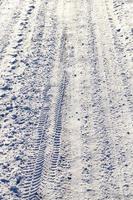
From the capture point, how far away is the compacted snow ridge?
711 centimetres

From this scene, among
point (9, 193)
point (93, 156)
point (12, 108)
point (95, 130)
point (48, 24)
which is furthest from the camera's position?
point (48, 24)

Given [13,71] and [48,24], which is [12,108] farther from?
[48,24]

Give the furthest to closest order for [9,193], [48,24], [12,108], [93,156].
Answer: [48,24] < [12,108] < [93,156] < [9,193]

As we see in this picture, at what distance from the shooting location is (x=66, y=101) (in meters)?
8.75

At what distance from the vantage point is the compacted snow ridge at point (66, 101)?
23.3 feet

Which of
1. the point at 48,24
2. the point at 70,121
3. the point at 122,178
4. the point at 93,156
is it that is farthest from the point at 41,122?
the point at 48,24

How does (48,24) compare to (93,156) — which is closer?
(93,156)

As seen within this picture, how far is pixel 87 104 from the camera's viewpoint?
28.3ft

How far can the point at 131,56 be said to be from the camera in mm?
9875

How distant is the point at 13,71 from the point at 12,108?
4.18 feet

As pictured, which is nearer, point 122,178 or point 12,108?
A: point 122,178

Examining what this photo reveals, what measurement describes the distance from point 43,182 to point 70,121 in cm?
154

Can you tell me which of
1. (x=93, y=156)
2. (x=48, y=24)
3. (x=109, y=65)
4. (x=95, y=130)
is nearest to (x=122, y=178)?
(x=93, y=156)

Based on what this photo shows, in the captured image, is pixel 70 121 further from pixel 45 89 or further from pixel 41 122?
pixel 45 89
